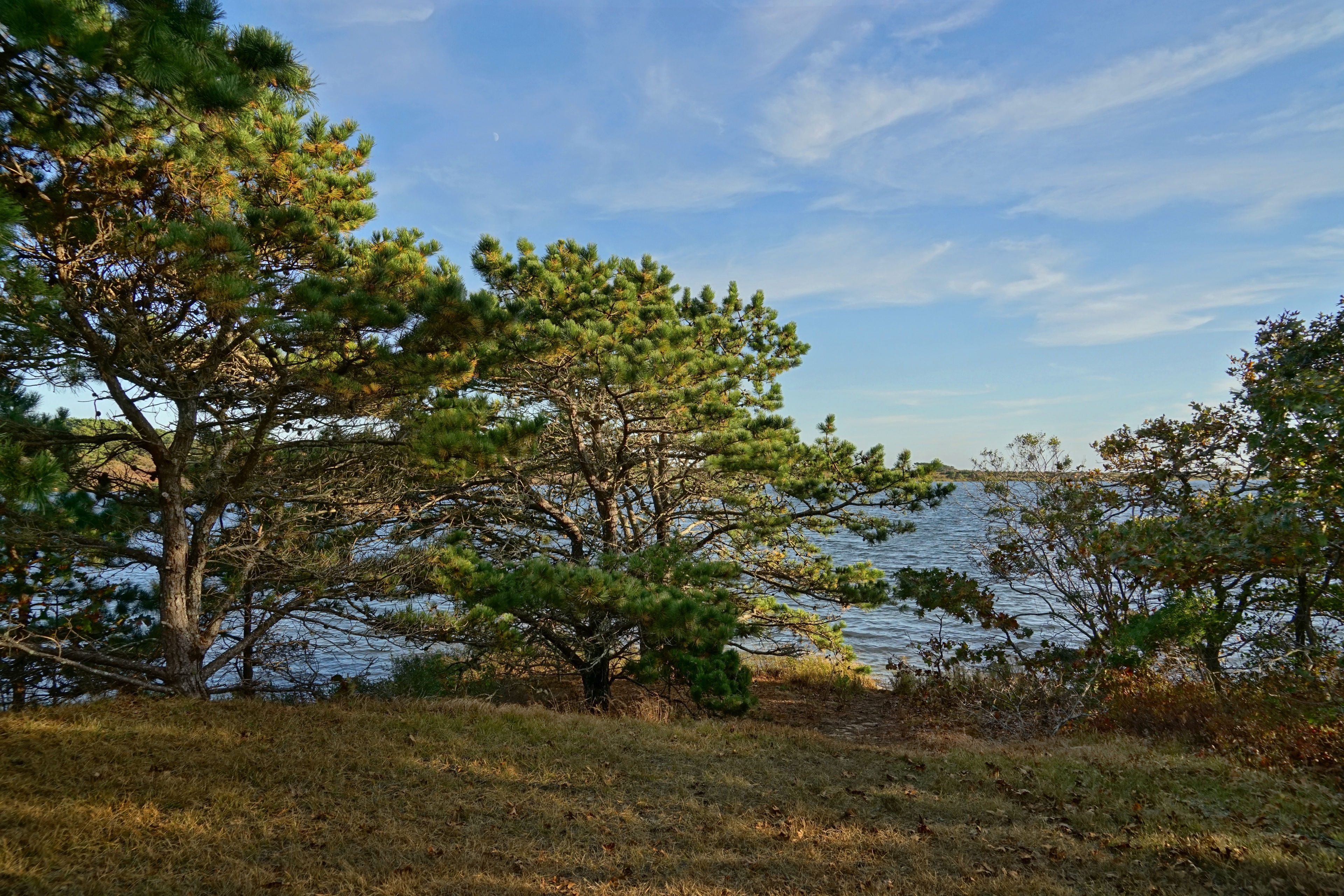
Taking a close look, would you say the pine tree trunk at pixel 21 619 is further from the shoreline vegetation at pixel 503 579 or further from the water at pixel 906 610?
the water at pixel 906 610

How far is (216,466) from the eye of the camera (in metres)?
7.66

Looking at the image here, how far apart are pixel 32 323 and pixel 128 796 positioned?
3.59 metres

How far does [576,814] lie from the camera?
18.6 ft

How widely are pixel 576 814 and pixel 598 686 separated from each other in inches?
239

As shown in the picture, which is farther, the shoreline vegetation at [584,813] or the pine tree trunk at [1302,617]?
the pine tree trunk at [1302,617]

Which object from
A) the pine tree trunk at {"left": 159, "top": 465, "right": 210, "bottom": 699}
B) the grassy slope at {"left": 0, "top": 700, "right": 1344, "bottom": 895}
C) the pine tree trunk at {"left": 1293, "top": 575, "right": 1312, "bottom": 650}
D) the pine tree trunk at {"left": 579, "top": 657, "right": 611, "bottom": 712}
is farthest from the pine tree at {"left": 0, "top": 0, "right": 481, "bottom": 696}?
the pine tree trunk at {"left": 1293, "top": 575, "right": 1312, "bottom": 650}

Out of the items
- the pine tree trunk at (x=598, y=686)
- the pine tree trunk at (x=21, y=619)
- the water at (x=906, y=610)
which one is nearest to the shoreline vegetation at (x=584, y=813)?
the pine tree trunk at (x=21, y=619)

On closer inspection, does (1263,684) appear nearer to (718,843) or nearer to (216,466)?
(718,843)

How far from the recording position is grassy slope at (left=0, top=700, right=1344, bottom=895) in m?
4.40

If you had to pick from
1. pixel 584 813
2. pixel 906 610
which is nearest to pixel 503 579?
pixel 584 813

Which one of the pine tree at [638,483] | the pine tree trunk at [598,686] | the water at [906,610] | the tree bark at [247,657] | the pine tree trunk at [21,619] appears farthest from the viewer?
the water at [906,610]

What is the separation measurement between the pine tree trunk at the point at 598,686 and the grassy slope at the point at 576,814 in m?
3.47

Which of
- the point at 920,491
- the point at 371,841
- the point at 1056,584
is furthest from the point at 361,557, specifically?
A: the point at 1056,584

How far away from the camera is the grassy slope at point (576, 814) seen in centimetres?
440
